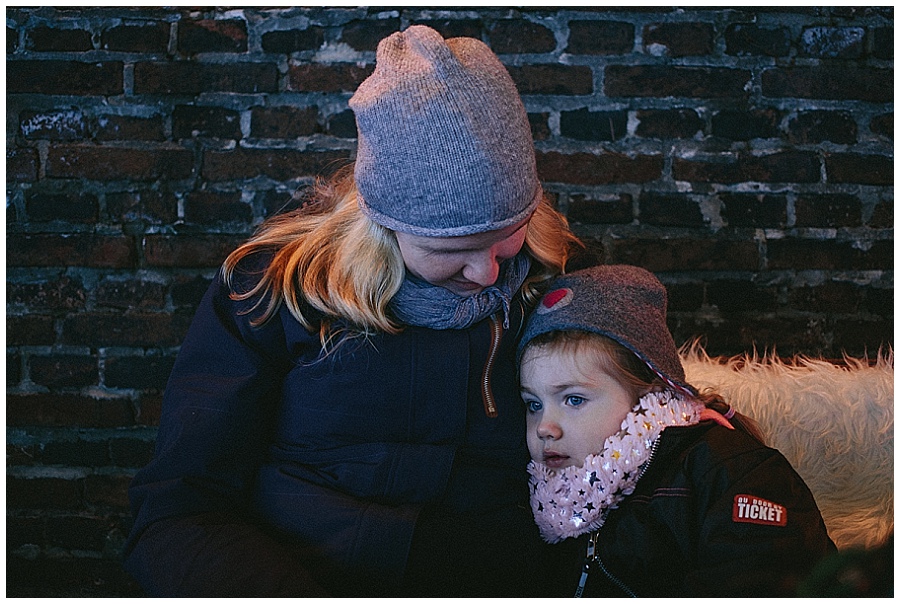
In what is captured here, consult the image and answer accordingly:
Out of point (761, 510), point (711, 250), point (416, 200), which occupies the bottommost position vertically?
point (761, 510)

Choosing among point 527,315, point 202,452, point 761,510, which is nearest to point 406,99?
point 527,315

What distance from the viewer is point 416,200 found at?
1.04 meters

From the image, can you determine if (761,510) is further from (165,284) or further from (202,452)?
(165,284)

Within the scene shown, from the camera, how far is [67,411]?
1794 mm

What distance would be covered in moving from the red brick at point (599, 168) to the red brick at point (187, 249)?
2.34ft

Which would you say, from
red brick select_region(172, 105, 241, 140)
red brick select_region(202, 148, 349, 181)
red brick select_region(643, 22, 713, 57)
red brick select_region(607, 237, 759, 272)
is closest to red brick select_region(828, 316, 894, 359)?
red brick select_region(607, 237, 759, 272)

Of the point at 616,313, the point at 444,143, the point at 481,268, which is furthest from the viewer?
the point at 616,313

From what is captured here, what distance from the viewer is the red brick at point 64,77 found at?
172 cm

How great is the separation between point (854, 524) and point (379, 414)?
79 centimetres

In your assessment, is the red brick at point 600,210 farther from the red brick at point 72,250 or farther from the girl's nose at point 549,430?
the red brick at point 72,250

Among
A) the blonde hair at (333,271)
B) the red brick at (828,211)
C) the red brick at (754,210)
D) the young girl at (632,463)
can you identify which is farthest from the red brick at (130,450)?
the red brick at (828,211)

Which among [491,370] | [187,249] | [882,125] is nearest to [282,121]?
[187,249]

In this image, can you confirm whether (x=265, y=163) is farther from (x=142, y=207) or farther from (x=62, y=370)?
(x=62, y=370)

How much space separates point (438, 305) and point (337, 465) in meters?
0.30
